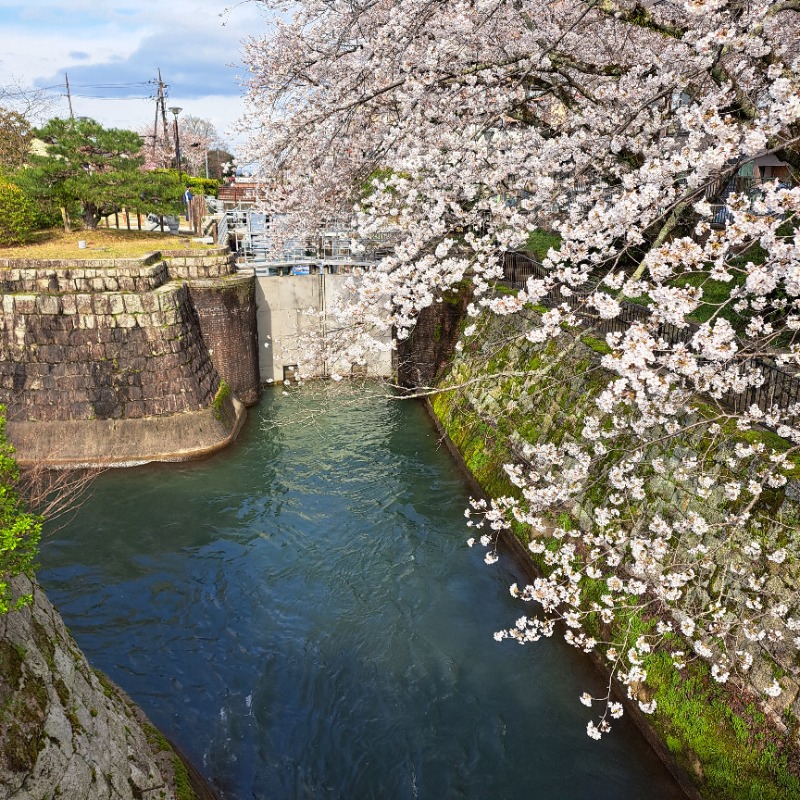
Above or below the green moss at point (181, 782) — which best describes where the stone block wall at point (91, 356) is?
above

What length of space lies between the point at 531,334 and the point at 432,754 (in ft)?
19.4

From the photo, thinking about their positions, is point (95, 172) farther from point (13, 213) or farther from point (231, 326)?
point (231, 326)

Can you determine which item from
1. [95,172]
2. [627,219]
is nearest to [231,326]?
[95,172]

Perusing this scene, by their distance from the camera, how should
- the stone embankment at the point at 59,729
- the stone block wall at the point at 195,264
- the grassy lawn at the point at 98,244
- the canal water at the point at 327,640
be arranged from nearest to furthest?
the stone embankment at the point at 59,729, the canal water at the point at 327,640, the grassy lawn at the point at 98,244, the stone block wall at the point at 195,264

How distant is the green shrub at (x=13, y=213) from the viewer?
19328 mm

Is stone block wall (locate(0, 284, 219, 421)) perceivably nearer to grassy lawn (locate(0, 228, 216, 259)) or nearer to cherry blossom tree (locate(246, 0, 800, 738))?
grassy lawn (locate(0, 228, 216, 259))

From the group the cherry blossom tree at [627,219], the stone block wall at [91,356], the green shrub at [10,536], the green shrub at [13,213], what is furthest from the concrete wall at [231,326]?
the green shrub at [10,536]

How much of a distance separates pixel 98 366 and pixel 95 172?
337 inches

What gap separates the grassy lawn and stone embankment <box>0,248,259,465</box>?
1.79 meters

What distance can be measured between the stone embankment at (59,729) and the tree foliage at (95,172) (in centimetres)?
1809

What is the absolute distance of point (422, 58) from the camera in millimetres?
7645

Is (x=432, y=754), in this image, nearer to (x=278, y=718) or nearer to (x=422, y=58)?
(x=278, y=718)

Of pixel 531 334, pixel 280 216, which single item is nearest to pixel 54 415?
pixel 280 216

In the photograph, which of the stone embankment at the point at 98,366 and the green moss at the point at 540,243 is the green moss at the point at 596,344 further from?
the stone embankment at the point at 98,366
